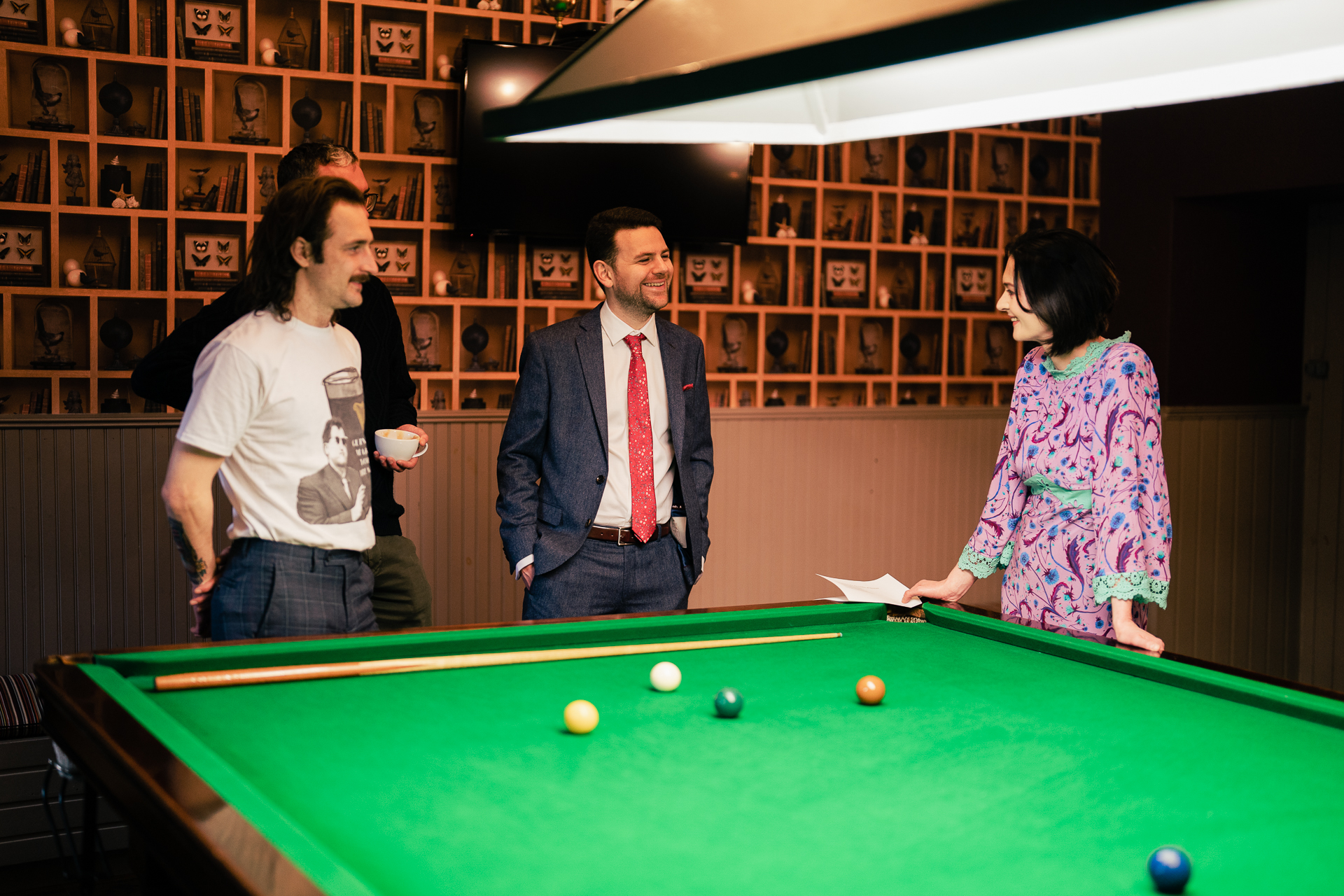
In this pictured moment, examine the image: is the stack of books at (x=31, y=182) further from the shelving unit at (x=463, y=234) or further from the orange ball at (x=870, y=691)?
the orange ball at (x=870, y=691)

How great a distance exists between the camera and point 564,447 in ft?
10.4

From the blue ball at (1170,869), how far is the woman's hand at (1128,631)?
101 centimetres

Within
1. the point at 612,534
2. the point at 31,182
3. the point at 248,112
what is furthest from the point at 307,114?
the point at 612,534

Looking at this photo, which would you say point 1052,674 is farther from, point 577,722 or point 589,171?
point 589,171

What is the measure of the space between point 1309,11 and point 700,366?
6.71 ft

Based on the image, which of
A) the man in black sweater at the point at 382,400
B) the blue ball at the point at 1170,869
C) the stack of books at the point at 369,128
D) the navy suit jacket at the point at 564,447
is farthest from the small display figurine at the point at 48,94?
the blue ball at the point at 1170,869

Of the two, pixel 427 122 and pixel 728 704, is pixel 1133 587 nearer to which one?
pixel 728 704

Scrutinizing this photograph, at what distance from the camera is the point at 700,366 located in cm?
343

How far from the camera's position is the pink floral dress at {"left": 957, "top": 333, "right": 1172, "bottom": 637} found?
2.54 m

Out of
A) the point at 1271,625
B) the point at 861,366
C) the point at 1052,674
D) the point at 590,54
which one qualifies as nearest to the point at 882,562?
the point at 861,366

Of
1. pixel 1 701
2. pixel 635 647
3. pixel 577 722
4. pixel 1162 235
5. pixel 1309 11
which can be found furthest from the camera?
pixel 1162 235

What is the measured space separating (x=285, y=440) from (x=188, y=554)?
0.95 feet

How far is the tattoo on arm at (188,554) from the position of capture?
222cm

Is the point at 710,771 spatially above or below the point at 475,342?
below
